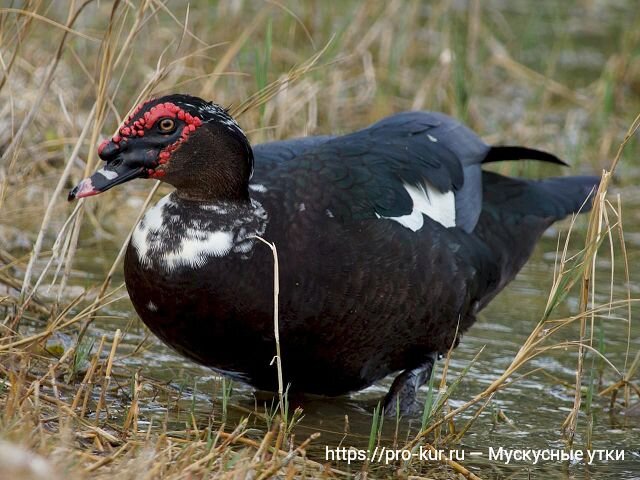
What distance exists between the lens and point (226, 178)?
14.8 ft

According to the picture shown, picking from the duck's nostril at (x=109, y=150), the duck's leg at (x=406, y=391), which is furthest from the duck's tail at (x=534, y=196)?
the duck's nostril at (x=109, y=150)

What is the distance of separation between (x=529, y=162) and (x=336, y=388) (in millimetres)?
3514

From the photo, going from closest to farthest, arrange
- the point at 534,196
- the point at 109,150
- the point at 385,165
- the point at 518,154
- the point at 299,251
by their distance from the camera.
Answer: the point at 109,150, the point at 299,251, the point at 385,165, the point at 518,154, the point at 534,196

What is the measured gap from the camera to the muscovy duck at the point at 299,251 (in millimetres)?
4398

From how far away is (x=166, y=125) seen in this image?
4445mm

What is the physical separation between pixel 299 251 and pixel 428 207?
897 mm

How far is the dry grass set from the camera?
3.98 m

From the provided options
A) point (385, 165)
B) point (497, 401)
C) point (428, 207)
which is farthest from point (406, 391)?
point (385, 165)

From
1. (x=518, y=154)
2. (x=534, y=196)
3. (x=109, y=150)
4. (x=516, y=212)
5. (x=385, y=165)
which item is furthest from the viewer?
(x=534, y=196)

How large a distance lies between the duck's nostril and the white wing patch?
46.5 inches

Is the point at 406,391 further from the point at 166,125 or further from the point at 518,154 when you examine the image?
the point at 166,125

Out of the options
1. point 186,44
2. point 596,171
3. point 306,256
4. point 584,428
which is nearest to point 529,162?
point 596,171

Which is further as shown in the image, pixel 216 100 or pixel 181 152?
pixel 216 100

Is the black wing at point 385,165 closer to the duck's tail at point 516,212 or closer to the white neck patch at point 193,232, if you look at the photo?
the duck's tail at point 516,212
